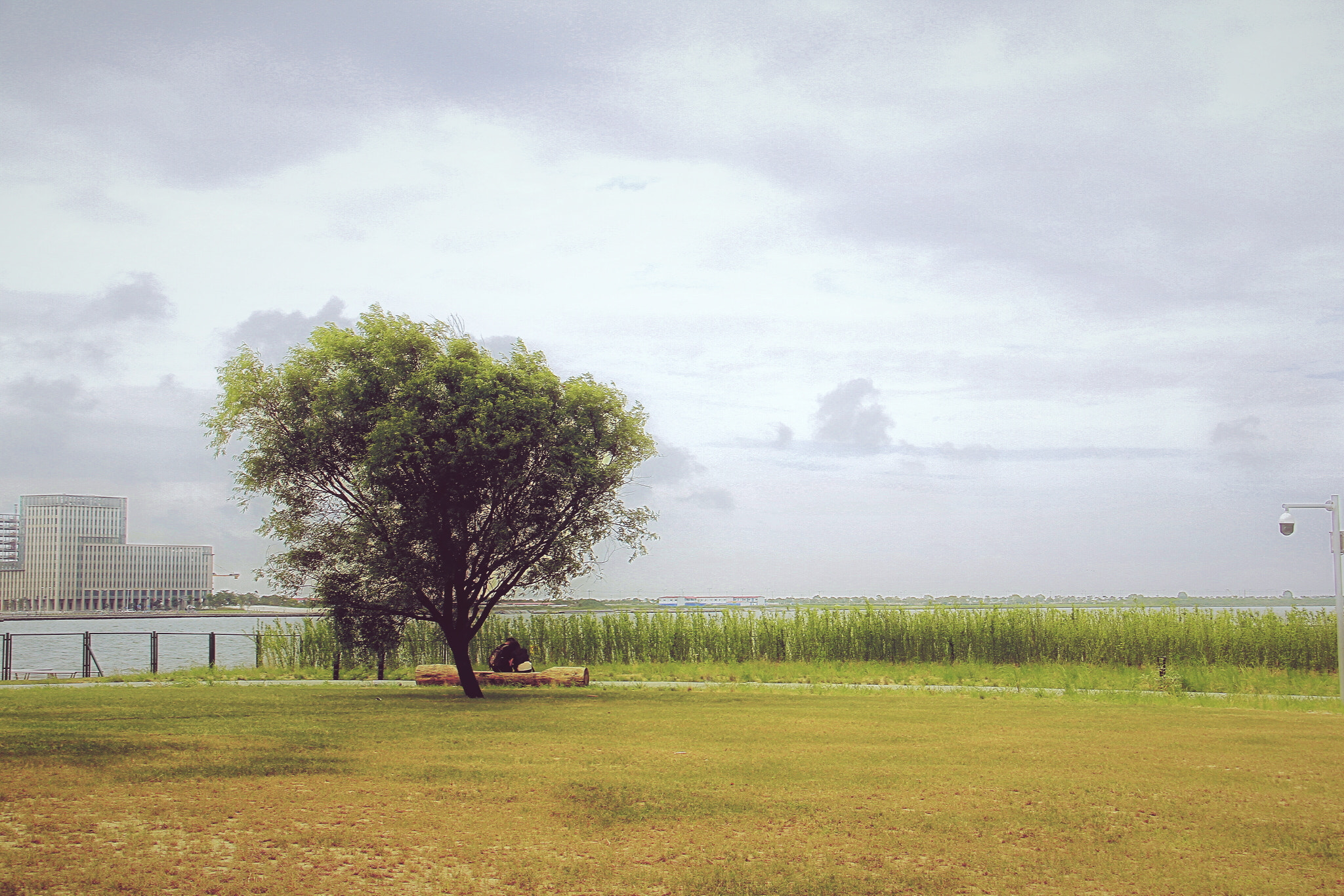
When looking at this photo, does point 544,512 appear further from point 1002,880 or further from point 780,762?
point 1002,880

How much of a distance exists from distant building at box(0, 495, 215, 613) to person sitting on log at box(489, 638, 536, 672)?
275ft

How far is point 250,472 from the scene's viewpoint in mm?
20219

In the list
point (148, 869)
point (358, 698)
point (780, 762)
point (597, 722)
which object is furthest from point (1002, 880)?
point (358, 698)

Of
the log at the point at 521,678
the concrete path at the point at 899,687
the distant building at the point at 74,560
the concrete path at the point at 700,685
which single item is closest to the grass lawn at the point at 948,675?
the concrete path at the point at 899,687

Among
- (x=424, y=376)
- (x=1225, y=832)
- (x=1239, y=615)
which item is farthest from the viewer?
(x=1239, y=615)

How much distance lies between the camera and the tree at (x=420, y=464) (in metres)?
19.4

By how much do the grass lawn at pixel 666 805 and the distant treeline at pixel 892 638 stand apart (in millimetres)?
11264

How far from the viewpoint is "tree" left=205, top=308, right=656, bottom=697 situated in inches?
765

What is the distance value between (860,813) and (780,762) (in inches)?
112

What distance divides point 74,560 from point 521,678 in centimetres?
8836

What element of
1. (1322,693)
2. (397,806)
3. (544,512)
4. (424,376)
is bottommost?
(1322,693)

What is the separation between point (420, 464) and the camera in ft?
64.4

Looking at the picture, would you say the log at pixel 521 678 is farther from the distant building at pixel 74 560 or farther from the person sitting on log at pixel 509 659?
the distant building at pixel 74 560

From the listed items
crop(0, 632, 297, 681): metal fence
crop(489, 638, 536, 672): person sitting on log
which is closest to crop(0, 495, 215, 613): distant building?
crop(0, 632, 297, 681): metal fence
